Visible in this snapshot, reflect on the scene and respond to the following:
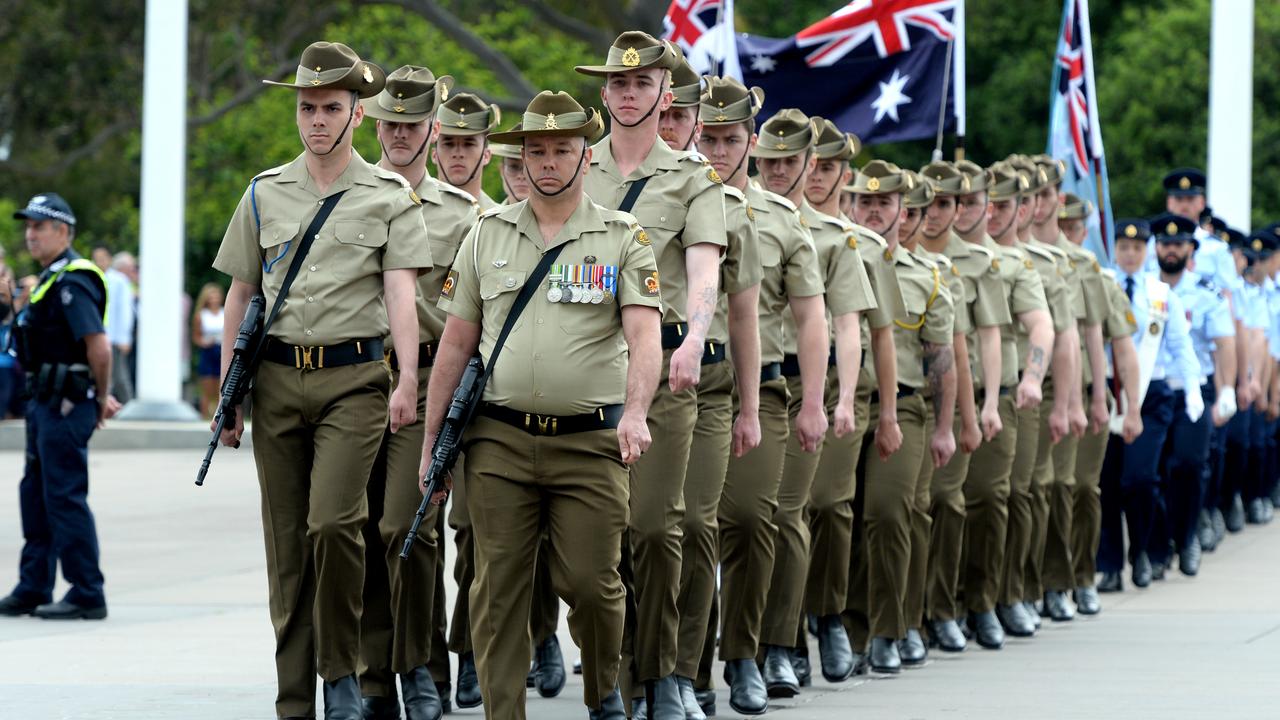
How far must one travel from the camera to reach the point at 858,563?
1027 centimetres

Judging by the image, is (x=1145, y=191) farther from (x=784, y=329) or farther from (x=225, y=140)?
(x=784, y=329)

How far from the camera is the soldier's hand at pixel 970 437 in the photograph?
10750 millimetres

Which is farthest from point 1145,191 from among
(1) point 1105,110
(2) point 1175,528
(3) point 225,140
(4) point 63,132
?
(2) point 1175,528

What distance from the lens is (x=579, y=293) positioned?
7.09m

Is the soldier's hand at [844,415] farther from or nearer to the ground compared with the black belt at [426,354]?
nearer to the ground

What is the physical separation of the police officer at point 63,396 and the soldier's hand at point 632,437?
15.6 feet

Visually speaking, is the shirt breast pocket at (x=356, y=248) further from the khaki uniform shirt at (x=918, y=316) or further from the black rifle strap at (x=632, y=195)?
the khaki uniform shirt at (x=918, y=316)

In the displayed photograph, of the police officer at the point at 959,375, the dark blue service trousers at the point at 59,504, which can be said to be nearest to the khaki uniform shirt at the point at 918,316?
the police officer at the point at 959,375

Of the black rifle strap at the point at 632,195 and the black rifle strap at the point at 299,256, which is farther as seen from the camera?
the black rifle strap at the point at 632,195

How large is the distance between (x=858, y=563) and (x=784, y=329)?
4.51 feet

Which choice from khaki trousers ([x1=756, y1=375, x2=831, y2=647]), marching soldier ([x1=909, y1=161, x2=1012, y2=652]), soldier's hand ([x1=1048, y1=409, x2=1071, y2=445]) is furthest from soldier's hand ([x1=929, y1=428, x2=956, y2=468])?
soldier's hand ([x1=1048, y1=409, x2=1071, y2=445])

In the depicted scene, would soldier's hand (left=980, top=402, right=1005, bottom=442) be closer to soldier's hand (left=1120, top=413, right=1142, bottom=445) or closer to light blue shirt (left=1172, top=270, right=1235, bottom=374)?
soldier's hand (left=1120, top=413, right=1142, bottom=445)

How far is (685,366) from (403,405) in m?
0.94

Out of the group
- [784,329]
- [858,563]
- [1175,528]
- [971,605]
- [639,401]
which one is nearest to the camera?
[639,401]
